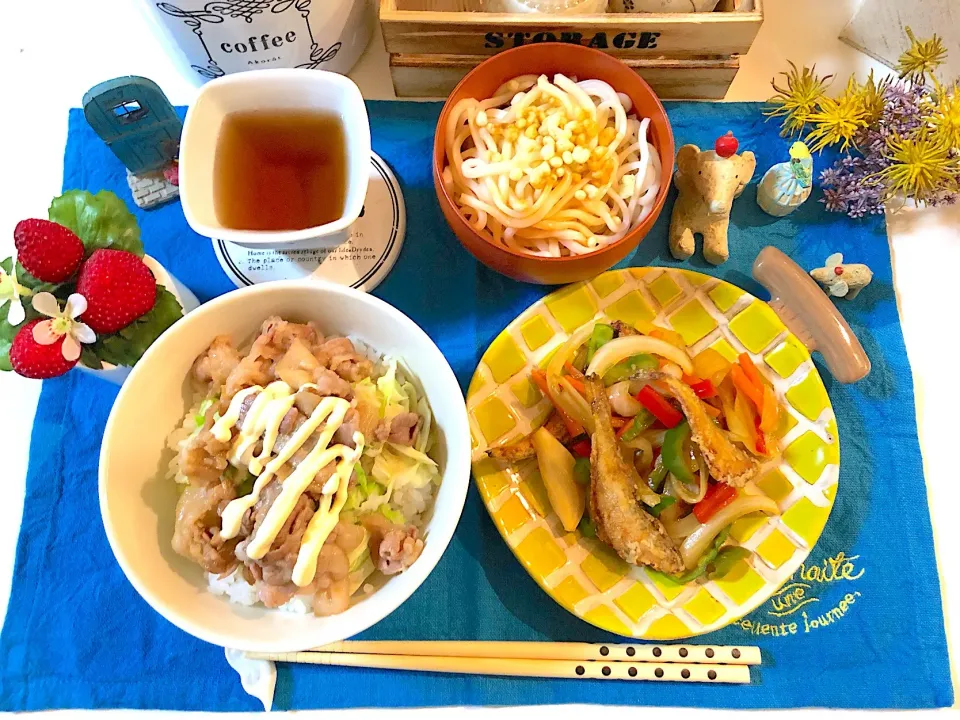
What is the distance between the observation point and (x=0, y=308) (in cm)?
107

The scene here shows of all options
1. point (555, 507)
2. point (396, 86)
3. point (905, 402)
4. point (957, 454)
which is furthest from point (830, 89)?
point (555, 507)

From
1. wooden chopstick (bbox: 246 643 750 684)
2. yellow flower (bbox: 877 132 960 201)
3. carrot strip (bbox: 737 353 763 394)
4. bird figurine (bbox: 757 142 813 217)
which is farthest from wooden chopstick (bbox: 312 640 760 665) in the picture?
yellow flower (bbox: 877 132 960 201)

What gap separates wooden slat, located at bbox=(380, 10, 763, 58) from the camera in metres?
1.34

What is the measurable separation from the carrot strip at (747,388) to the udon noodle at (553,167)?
35 cm

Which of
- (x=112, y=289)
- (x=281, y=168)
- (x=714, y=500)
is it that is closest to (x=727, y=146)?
(x=714, y=500)

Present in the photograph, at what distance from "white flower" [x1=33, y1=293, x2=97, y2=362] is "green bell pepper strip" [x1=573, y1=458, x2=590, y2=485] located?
85 cm

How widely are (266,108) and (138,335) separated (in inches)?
20.1

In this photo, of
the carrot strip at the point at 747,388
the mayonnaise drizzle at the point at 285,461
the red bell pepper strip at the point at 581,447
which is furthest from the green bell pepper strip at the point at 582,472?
the mayonnaise drizzle at the point at 285,461

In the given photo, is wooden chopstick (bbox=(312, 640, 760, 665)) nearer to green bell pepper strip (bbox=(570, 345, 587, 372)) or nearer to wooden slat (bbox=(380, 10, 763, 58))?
green bell pepper strip (bbox=(570, 345, 587, 372))

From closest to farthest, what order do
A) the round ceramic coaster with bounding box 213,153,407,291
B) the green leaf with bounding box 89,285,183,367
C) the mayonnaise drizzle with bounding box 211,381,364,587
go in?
the mayonnaise drizzle with bounding box 211,381,364,587 → the green leaf with bounding box 89,285,183,367 → the round ceramic coaster with bounding box 213,153,407,291

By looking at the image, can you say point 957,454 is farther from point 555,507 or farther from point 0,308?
point 0,308

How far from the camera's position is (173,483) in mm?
1124

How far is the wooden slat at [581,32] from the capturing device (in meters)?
1.34

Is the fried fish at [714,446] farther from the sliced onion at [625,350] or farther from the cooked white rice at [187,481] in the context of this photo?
the cooked white rice at [187,481]
